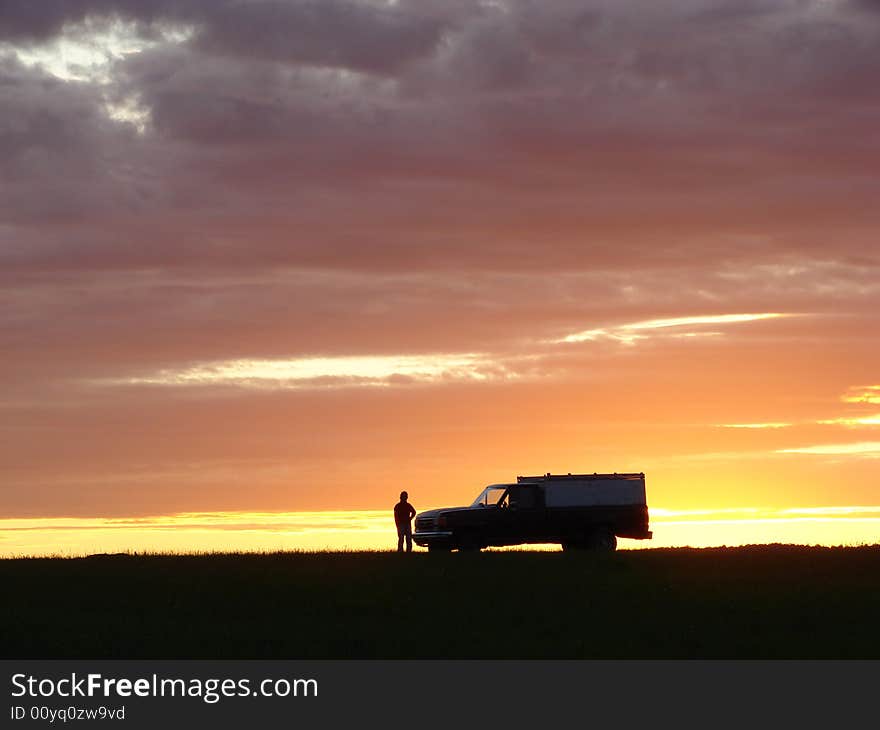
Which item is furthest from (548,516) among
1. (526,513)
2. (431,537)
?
(431,537)

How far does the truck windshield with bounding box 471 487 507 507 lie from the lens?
49406mm

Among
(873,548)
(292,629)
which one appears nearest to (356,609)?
(292,629)

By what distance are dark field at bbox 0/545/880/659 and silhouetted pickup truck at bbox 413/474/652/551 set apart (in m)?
3.02

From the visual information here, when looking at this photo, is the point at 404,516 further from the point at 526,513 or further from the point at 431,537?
the point at 526,513

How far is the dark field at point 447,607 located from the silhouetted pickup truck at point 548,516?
3.02 metres

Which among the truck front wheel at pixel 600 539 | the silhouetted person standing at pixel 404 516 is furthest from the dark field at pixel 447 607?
the truck front wheel at pixel 600 539

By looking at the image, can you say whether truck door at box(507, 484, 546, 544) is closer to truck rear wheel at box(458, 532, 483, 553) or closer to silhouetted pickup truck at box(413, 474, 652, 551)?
silhouetted pickup truck at box(413, 474, 652, 551)

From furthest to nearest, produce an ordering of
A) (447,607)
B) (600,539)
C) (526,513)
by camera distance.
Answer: (600,539) → (526,513) → (447,607)

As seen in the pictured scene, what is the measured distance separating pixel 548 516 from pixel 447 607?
13.8 meters

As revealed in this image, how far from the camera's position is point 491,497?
163 ft
